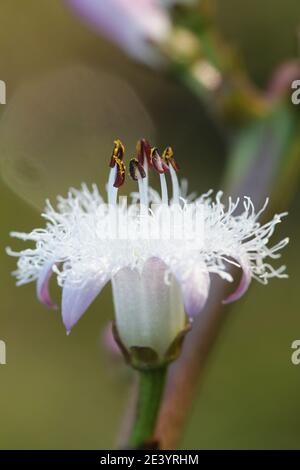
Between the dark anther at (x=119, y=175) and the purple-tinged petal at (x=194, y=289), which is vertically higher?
the dark anther at (x=119, y=175)

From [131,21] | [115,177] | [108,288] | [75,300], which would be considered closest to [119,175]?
[115,177]

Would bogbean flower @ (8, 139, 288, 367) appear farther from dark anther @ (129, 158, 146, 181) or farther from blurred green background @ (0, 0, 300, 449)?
blurred green background @ (0, 0, 300, 449)

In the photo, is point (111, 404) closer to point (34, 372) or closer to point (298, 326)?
point (34, 372)

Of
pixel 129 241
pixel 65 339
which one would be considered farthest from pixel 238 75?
pixel 65 339

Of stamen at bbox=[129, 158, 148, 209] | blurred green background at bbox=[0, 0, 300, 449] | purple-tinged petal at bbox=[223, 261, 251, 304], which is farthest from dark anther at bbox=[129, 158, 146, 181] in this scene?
blurred green background at bbox=[0, 0, 300, 449]

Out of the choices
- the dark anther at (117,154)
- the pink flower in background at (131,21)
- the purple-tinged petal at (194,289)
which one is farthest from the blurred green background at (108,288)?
the purple-tinged petal at (194,289)

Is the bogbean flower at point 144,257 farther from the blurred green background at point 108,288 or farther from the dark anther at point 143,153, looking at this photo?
the blurred green background at point 108,288

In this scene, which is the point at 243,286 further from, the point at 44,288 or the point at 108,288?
the point at 108,288
